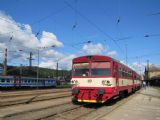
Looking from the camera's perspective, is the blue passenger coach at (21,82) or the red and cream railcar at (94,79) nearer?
the red and cream railcar at (94,79)

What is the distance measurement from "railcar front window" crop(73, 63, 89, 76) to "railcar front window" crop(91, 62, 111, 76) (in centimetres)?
42

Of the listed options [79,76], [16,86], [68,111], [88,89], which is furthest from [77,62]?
[16,86]

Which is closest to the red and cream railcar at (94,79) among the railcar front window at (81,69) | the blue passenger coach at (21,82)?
the railcar front window at (81,69)

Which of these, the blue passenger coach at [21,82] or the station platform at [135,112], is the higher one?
the blue passenger coach at [21,82]

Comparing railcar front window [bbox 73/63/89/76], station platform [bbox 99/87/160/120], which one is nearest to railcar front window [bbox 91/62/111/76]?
railcar front window [bbox 73/63/89/76]

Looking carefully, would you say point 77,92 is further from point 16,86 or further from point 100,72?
point 16,86

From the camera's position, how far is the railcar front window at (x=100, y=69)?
50.3 ft

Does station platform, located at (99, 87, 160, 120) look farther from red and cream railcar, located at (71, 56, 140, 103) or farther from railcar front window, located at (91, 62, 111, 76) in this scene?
railcar front window, located at (91, 62, 111, 76)

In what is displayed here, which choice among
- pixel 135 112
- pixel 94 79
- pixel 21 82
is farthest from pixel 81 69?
pixel 21 82

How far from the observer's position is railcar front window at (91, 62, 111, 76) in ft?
50.3

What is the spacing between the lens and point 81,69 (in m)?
16.2

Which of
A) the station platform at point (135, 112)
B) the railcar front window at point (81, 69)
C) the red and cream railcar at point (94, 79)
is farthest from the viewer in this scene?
the railcar front window at point (81, 69)

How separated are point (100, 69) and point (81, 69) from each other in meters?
1.31

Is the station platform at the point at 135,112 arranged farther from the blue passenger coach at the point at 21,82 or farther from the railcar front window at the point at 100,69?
the blue passenger coach at the point at 21,82
